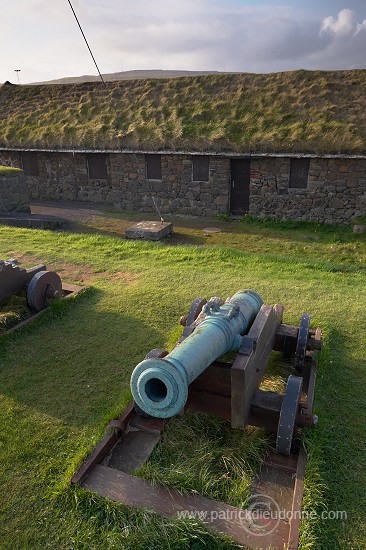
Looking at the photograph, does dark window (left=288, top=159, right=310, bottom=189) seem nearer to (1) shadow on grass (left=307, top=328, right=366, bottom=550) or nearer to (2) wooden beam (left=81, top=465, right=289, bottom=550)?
(1) shadow on grass (left=307, top=328, right=366, bottom=550)

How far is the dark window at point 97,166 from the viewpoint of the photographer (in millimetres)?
17397

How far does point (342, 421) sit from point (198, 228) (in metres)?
10.6

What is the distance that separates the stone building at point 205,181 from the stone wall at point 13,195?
3350 mm

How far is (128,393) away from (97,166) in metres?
14.4

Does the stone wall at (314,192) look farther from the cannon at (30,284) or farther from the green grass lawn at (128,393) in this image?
the cannon at (30,284)

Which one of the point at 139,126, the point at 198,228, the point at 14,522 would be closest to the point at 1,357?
the point at 14,522

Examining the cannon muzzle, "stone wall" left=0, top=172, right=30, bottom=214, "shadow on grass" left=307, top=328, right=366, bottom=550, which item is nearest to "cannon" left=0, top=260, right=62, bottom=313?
the cannon muzzle

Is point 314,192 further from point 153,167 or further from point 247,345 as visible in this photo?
point 247,345

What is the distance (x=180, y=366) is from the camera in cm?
313

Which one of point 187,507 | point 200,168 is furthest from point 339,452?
point 200,168

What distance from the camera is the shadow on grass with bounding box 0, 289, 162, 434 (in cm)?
462

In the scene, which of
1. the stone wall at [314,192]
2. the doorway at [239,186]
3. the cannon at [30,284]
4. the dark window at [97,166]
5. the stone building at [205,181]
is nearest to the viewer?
the cannon at [30,284]

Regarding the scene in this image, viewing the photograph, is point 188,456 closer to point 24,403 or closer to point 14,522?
point 14,522

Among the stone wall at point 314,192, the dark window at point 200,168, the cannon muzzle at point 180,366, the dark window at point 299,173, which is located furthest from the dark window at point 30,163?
the cannon muzzle at point 180,366
